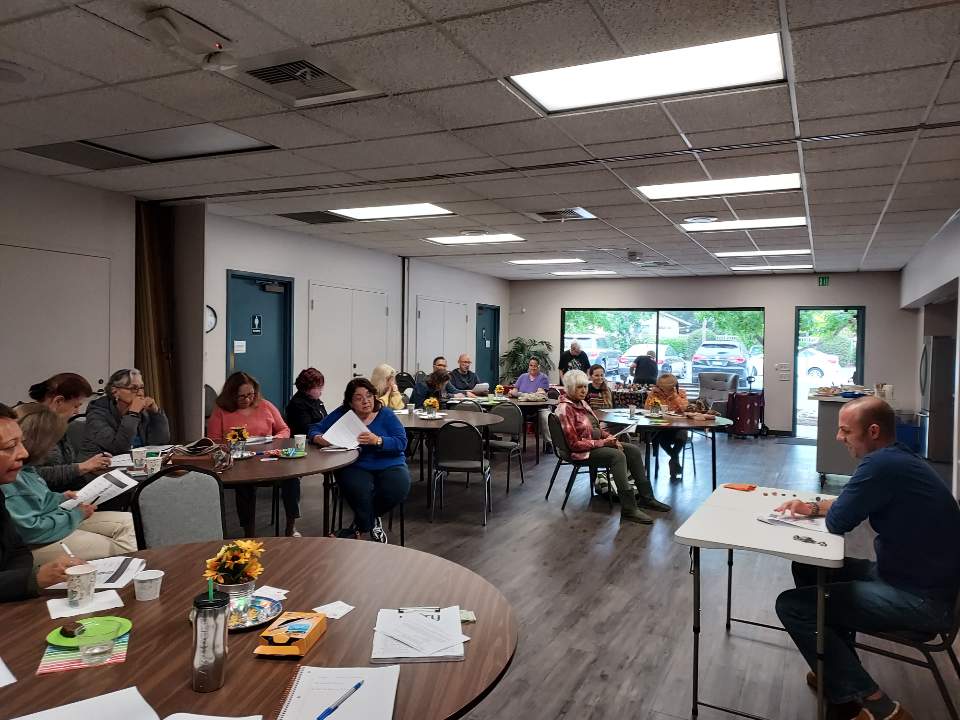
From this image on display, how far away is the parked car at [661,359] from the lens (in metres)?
13.3

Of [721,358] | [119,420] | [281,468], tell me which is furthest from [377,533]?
[721,358]

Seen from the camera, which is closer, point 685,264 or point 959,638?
point 959,638

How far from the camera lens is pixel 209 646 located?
4.95 feet

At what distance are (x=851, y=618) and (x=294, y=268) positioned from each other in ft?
23.7

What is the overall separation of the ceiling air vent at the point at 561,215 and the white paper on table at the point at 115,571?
5217mm

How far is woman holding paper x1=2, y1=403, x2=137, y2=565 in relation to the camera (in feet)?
8.85

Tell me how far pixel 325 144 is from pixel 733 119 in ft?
8.39

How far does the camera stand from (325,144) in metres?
4.45

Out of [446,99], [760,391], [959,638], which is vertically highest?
[446,99]

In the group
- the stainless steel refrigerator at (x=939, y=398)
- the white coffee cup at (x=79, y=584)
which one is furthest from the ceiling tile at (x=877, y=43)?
the stainless steel refrigerator at (x=939, y=398)

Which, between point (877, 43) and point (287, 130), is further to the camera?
point (287, 130)

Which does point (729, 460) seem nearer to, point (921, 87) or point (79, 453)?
point (921, 87)

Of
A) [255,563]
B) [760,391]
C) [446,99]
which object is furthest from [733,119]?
[760,391]

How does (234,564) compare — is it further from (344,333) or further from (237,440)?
(344,333)
